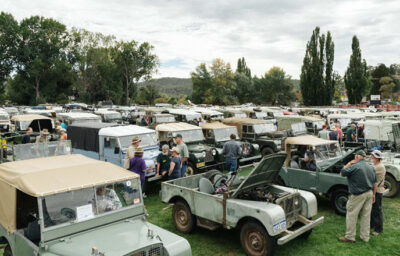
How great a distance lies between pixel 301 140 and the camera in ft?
29.9

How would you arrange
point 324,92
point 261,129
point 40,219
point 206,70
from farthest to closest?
point 206,70 < point 324,92 < point 261,129 < point 40,219

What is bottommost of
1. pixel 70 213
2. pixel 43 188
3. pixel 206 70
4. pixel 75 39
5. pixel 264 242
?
pixel 264 242

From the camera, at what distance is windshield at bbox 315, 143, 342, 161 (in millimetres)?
8656

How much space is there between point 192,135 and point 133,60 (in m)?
50.4

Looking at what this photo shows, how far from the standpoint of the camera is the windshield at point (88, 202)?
4.23 metres

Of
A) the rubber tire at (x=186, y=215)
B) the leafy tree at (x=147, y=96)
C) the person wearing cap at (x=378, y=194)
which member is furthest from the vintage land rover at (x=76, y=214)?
the leafy tree at (x=147, y=96)

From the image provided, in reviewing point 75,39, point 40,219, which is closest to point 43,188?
point 40,219

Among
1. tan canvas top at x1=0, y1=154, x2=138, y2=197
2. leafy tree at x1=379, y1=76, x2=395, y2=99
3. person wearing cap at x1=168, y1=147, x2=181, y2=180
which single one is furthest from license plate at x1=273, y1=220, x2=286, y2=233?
leafy tree at x1=379, y1=76, x2=395, y2=99

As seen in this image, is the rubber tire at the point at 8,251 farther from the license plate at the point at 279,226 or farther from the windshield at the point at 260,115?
the windshield at the point at 260,115

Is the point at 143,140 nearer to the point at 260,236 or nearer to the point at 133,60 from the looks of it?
the point at 260,236

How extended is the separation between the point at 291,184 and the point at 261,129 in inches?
297

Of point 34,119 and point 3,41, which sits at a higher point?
point 3,41

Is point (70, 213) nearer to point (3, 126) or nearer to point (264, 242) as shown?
point (264, 242)

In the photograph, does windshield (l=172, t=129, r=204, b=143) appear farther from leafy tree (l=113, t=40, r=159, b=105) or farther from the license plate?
leafy tree (l=113, t=40, r=159, b=105)
